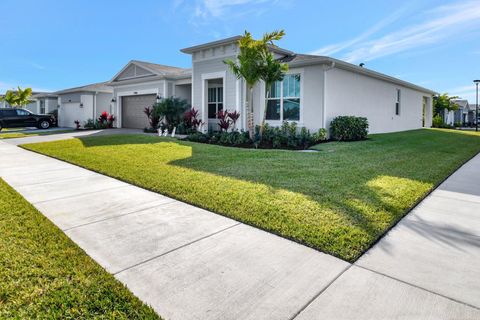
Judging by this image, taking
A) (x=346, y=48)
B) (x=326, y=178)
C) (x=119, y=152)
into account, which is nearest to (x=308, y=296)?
(x=326, y=178)

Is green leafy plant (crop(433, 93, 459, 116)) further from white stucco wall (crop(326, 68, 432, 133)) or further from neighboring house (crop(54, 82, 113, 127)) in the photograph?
neighboring house (crop(54, 82, 113, 127))

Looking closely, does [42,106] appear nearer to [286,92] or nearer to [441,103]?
[286,92]

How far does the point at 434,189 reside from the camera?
5.39 metres

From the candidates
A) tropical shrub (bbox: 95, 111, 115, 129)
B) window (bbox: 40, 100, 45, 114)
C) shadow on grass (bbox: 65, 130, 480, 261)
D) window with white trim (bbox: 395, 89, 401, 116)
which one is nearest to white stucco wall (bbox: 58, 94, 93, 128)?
tropical shrub (bbox: 95, 111, 115, 129)

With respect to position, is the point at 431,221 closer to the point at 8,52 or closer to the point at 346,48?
the point at 346,48

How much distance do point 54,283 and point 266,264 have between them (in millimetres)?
1695

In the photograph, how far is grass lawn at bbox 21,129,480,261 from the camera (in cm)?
362

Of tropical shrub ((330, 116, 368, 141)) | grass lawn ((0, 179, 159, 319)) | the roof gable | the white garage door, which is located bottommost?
grass lawn ((0, 179, 159, 319))

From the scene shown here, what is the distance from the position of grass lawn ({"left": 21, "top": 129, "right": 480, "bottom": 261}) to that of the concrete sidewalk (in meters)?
0.24

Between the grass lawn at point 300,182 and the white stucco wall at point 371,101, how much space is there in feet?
12.6

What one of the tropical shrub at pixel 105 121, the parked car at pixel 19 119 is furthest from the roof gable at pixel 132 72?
the parked car at pixel 19 119

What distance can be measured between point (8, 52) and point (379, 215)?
3261 cm

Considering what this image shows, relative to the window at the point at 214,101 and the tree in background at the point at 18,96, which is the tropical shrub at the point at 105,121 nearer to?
the window at the point at 214,101

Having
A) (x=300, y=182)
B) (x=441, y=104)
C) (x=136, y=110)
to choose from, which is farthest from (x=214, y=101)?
(x=441, y=104)
